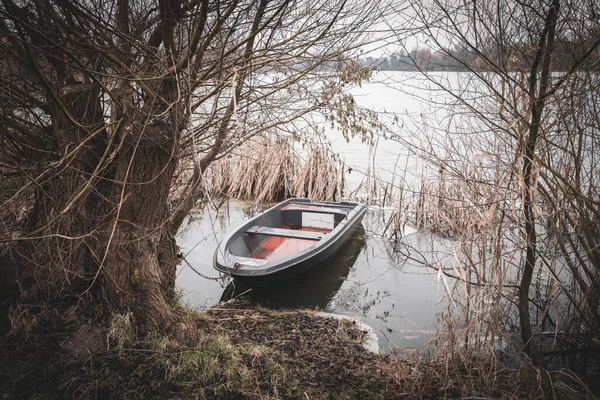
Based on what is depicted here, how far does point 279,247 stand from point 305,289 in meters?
0.88

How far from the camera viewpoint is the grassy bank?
7.48 feet

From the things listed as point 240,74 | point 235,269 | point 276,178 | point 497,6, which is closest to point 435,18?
point 497,6

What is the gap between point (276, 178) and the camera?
8.61 m

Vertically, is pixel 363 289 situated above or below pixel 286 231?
below

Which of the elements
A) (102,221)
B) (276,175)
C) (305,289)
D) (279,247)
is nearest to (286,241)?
(279,247)

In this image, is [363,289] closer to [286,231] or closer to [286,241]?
[286,231]

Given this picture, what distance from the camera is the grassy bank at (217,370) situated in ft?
7.48

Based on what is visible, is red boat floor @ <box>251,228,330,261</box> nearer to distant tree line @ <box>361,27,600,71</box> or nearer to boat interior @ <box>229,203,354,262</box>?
boat interior @ <box>229,203,354,262</box>

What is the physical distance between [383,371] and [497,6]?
245cm

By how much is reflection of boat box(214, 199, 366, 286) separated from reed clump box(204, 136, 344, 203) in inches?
39.6

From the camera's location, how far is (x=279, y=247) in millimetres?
5953

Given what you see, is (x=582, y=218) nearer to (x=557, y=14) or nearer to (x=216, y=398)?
(x=557, y=14)

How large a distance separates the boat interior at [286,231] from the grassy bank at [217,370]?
7.94ft

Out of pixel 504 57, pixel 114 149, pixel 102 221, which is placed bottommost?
pixel 102 221
